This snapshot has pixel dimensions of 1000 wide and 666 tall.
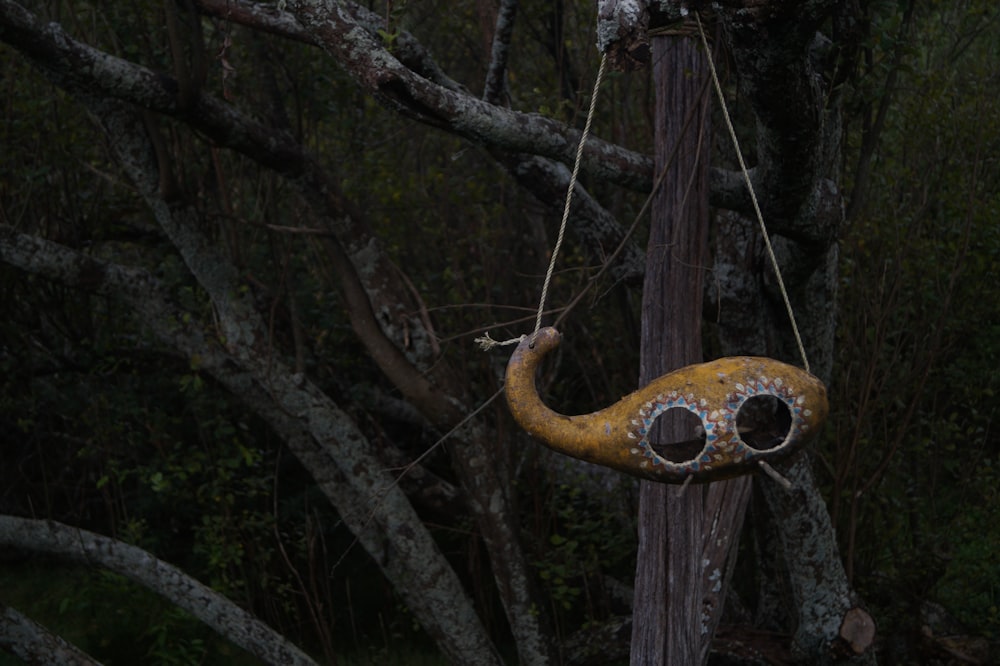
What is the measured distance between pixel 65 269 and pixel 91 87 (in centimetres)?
112

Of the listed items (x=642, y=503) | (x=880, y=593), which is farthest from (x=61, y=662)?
(x=880, y=593)

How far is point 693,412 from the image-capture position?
226 cm

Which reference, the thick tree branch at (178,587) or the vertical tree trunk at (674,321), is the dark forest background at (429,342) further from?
the vertical tree trunk at (674,321)

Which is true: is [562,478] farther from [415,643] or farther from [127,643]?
[127,643]

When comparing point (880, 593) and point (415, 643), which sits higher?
point (880, 593)

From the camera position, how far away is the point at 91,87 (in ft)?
13.1

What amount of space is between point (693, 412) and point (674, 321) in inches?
49.1

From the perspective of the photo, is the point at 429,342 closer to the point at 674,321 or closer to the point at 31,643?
the point at 674,321

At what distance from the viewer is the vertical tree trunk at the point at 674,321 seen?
3.46 m

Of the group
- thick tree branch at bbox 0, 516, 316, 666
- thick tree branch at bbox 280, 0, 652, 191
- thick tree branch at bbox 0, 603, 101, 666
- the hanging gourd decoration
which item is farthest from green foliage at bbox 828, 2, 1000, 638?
thick tree branch at bbox 0, 603, 101, 666

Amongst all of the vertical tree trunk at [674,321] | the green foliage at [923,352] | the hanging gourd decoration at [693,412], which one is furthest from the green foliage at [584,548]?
the hanging gourd decoration at [693,412]

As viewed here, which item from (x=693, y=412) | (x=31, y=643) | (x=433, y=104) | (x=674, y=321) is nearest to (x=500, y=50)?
(x=433, y=104)

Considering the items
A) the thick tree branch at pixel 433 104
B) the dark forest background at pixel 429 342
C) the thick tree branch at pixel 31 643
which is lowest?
the thick tree branch at pixel 31 643

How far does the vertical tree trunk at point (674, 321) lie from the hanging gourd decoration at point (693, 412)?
1156 mm
